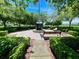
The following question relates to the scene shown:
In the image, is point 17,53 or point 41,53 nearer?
point 17,53

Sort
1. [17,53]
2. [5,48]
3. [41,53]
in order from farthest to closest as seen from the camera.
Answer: [41,53] < [5,48] < [17,53]

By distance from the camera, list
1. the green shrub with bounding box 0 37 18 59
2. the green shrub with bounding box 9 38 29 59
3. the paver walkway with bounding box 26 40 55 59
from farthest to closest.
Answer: the green shrub with bounding box 0 37 18 59 < the paver walkway with bounding box 26 40 55 59 < the green shrub with bounding box 9 38 29 59

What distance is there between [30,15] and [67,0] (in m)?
35.1

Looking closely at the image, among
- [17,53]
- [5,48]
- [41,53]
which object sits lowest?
[41,53]

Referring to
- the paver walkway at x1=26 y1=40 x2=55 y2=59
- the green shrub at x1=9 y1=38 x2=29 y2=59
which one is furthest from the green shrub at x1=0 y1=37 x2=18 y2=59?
the paver walkway at x1=26 y1=40 x2=55 y2=59

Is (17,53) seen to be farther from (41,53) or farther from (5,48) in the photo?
(41,53)

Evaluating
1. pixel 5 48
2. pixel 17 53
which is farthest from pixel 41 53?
pixel 17 53

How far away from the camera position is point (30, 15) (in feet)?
151

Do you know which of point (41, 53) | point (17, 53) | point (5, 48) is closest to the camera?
point (17, 53)

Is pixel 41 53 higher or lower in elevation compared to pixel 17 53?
lower

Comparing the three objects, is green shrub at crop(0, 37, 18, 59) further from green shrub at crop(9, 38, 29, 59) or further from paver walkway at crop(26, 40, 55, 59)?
paver walkway at crop(26, 40, 55, 59)

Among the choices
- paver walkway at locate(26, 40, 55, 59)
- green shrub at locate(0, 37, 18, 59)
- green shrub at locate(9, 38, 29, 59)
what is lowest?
paver walkway at locate(26, 40, 55, 59)

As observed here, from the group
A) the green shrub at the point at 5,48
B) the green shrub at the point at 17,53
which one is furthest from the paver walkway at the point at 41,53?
the green shrub at the point at 5,48

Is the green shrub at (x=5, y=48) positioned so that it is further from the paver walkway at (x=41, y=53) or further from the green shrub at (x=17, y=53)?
the paver walkway at (x=41, y=53)
